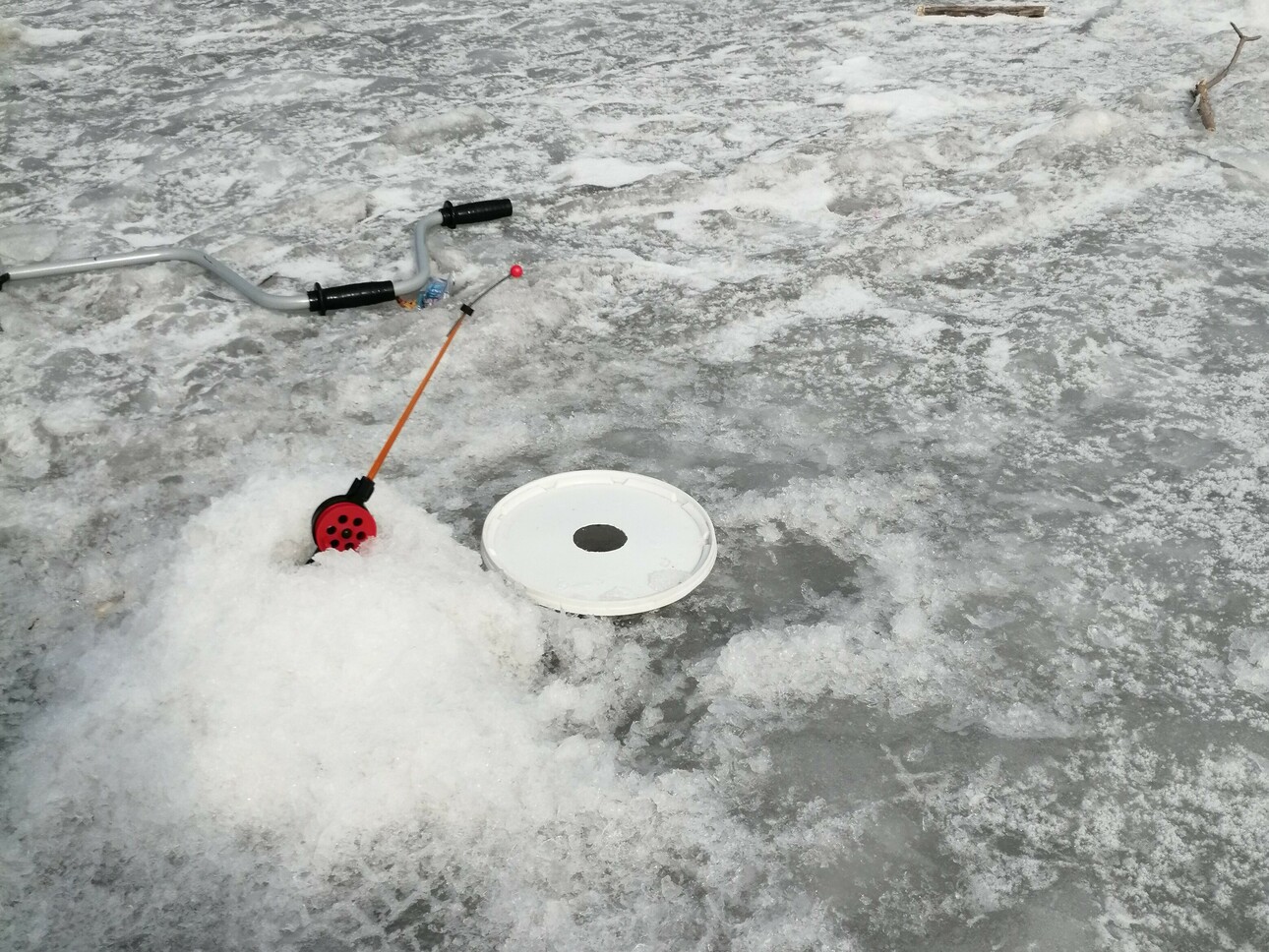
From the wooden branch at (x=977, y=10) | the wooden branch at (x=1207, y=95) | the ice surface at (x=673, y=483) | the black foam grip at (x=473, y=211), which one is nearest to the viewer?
the ice surface at (x=673, y=483)

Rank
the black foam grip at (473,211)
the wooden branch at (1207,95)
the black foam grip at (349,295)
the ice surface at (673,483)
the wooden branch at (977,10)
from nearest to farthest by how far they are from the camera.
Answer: the ice surface at (673,483) < the black foam grip at (349,295) < the black foam grip at (473,211) < the wooden branch at (1207,95) < the wooden branch at (977,10)

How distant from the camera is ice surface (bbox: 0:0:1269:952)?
6.07ft

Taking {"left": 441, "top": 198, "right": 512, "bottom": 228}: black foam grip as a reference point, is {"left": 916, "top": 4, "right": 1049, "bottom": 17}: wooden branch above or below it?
below

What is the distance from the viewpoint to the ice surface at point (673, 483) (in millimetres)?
1852

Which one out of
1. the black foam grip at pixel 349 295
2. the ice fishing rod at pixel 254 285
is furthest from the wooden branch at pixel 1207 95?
the black foam grip at pixel 349 295

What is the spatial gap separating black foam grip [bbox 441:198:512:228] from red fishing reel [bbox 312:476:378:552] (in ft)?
6.18

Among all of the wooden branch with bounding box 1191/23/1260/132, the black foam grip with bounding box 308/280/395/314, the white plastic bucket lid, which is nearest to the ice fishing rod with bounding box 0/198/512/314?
the black foam grip with bounding box 308/280/395/314

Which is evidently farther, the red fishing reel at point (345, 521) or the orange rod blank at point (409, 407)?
the orange rod blank at point (409, 407)

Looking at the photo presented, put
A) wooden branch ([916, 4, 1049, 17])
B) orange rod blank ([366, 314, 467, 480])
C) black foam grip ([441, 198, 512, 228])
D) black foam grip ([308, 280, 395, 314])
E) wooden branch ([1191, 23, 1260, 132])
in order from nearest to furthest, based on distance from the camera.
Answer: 1. orange rod blank ([366, 314, 467, 480])
2. black foam grip ([308, 280, 395, 314])
3. black foam grip ([441, 198, 512, 228])
4. wooden branch ([1191, 23, 1260, 132])
5. wooden branch ([916, 4, 1049, 17])

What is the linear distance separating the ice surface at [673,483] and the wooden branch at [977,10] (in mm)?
1509

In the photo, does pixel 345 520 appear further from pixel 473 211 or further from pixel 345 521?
pixel 473 211

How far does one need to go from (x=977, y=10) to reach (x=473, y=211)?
425 centimetres

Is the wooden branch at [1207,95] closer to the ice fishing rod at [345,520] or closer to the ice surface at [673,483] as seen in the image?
the ice surface at [673,483]

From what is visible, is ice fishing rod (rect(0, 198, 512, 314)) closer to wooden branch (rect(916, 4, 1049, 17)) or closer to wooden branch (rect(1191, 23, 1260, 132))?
wooden branch (rect(1191, 23, 1260, 132))
